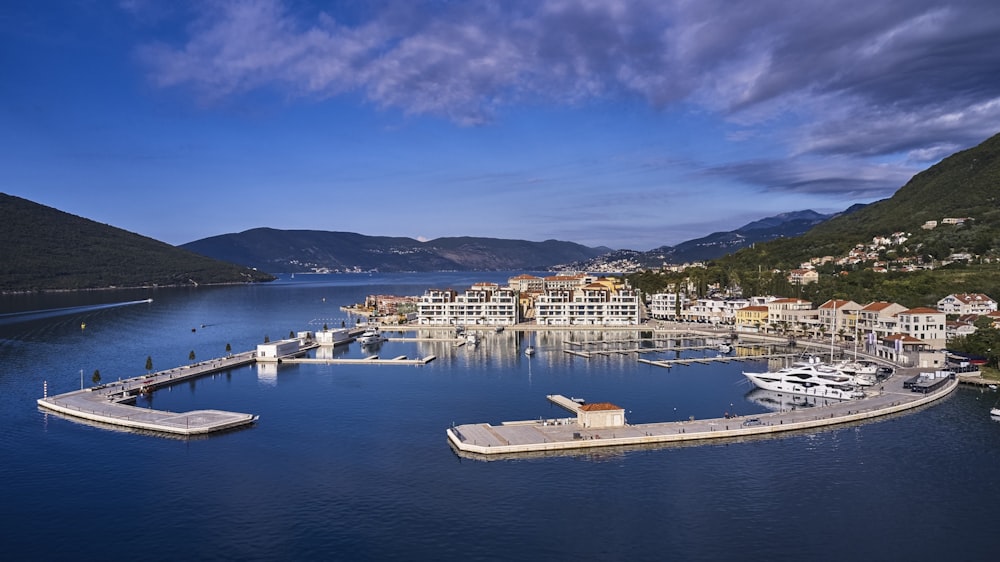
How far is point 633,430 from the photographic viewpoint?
95.6 feet

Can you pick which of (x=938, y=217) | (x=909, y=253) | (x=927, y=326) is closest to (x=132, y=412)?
(x=927, y=326)

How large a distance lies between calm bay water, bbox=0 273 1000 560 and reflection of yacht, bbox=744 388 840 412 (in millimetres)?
756

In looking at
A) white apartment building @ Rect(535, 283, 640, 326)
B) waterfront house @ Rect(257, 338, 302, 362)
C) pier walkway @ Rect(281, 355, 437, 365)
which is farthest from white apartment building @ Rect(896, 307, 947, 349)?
waterfront house @ Rect(257, 338, 302, 362)

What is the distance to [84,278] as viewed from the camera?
151500mm

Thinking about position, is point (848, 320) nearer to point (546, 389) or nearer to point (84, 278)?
point (546, 389)

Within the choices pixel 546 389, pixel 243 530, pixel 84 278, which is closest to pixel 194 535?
pixel 243 530

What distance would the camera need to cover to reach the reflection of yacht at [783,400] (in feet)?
117

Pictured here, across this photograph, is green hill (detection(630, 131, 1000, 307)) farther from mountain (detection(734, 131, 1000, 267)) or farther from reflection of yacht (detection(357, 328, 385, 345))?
reflection of yacht (detection(357, 328, 385, 345))

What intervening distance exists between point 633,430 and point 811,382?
14.3 m

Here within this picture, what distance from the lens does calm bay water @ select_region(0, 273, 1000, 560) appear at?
19.1 meters

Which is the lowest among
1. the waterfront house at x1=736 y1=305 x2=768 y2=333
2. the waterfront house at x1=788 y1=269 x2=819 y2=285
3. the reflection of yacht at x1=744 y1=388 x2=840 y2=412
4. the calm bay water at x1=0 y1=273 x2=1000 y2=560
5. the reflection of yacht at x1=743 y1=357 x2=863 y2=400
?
the calm bay water at x1=0 y1=273 x2=1000 y2=560

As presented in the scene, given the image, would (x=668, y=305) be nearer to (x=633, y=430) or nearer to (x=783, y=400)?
(x=783, y=400)

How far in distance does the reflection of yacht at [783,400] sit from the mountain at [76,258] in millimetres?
145463

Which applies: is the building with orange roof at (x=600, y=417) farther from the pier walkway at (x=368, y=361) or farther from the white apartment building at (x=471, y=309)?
the white apartment building at (x=471, y=309)
